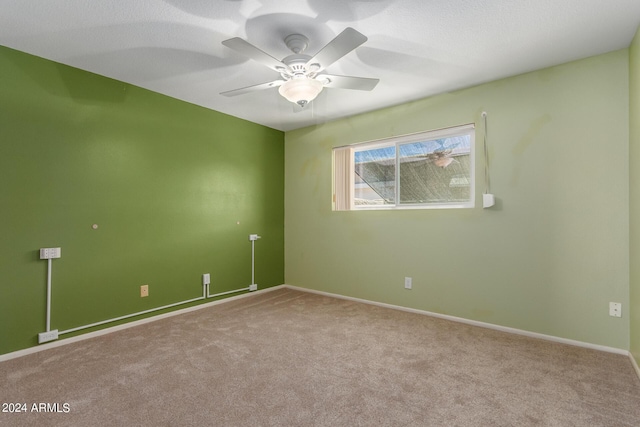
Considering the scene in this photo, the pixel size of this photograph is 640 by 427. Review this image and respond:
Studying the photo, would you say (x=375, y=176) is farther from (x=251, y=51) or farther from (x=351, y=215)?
(x=251, y=51)

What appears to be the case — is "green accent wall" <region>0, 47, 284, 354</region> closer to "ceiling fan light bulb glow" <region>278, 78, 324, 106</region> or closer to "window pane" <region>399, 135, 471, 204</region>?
"ceiling fan light bulb glow" <region>278, 78, 324, 106</region>

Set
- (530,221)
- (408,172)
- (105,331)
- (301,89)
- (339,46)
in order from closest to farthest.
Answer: (339,46) → (301,89) → (530,221) → (105,331) → (408,172)

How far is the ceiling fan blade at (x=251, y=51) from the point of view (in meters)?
1.76

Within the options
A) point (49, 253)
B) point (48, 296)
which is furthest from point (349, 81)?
point (48, 296)

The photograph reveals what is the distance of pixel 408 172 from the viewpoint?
3672 millimetres

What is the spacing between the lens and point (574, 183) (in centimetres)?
255

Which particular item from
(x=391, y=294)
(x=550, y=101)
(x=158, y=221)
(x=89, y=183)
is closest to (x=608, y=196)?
(x=550, y=101)

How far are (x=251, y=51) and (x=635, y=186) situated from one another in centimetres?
278

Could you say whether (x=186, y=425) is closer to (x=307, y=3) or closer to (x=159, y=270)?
(x=159, y=270)

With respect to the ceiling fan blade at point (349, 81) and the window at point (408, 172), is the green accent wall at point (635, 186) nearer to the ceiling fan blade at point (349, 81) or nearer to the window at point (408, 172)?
the window at point (408, 172)

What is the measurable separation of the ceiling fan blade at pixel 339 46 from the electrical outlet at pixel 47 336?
9.71 feet

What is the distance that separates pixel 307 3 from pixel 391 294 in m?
3.00

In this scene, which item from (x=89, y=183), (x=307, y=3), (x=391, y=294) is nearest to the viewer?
(x=307, y=3)

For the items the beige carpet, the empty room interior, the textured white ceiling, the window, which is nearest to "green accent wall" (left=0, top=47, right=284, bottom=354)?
the empty room interior
